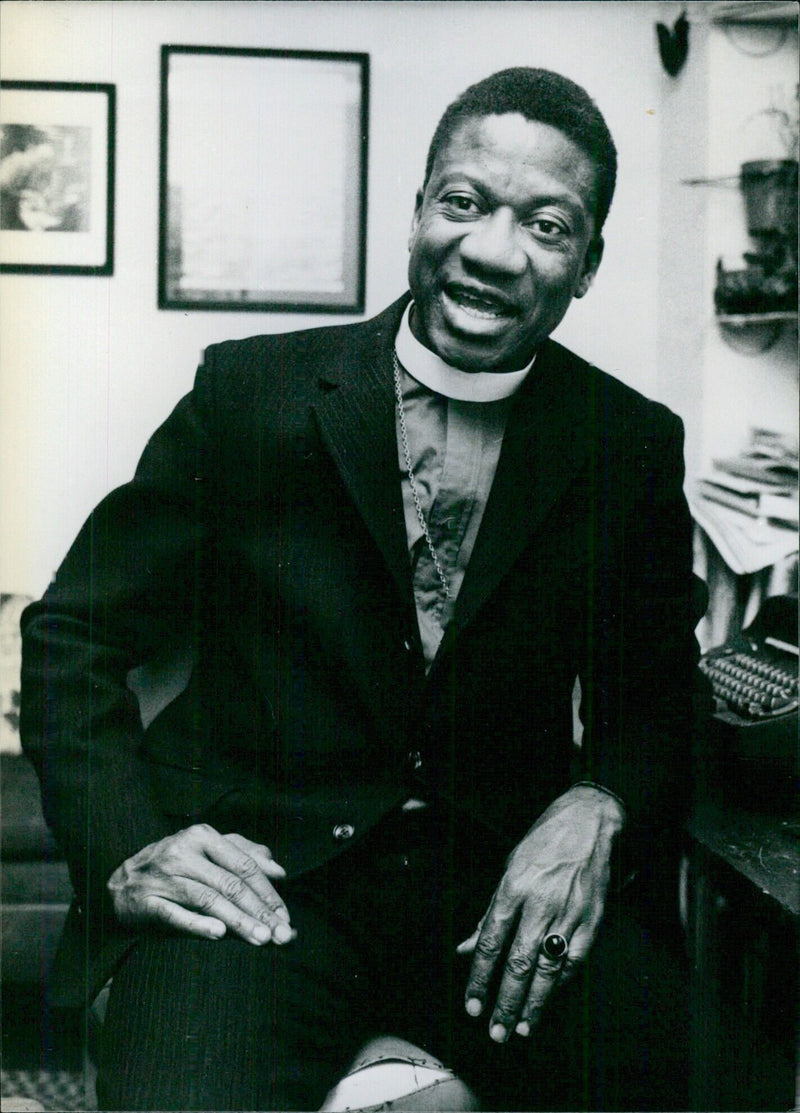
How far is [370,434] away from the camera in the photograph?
120cm

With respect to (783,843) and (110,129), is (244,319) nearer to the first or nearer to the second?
(110,129)

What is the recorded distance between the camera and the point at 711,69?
1.36m

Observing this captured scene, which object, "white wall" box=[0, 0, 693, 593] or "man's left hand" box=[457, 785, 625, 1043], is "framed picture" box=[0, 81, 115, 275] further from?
"man's left hand" box=[457, 785, 625, 1043]

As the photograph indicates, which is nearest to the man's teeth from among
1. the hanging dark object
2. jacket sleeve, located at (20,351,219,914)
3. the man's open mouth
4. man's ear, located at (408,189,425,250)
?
the man's open mouth

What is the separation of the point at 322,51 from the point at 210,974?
111 centimetres

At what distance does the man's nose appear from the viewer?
3.76ft

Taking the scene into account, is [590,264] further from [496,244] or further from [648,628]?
[648,628]

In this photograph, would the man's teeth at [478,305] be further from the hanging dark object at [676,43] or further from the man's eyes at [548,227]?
the hanging dark object at [676,43]

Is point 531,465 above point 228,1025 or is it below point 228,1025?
above

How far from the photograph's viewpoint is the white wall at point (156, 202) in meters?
1.27

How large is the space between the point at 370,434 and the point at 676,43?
68 centimetres

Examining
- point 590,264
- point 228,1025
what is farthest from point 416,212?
point 228,1025

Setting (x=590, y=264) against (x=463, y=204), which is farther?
(x=590, y=264)

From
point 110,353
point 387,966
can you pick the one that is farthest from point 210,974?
point 110,353
